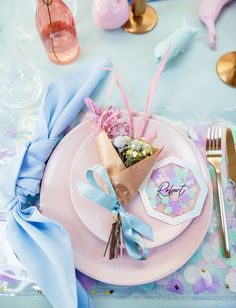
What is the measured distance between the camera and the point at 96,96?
0.69 meters

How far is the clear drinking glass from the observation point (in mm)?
688

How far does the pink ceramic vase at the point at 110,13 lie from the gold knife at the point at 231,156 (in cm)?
35

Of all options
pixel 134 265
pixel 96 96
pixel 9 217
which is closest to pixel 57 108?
pixel 96 96

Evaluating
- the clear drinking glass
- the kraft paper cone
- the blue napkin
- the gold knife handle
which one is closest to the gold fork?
the gold knife handle

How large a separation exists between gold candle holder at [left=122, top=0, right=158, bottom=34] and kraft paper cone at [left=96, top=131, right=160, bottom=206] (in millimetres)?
331

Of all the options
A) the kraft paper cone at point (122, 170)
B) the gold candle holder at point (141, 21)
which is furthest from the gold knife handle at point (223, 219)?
the gold candle holder at point (141, 21)

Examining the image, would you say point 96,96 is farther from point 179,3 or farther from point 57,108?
point 179,3

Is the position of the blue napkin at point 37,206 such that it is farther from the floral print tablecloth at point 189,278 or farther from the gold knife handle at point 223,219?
the gold knife handle at point 223,219

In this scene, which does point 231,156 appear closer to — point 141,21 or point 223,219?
point 223,219

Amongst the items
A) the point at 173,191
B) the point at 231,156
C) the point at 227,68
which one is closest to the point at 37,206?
the point at 173,191

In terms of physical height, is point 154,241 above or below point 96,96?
below

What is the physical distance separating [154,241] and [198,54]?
0.44 meters

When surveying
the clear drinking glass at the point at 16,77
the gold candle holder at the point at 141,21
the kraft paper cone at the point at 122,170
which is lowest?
the kraft paper cone at the point at 122,170

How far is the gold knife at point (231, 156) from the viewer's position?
578mm
